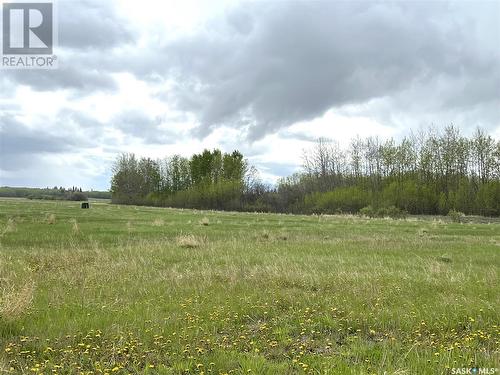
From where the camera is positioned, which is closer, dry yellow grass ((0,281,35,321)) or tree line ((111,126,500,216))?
dry yellow grass ((0,281,35,321))

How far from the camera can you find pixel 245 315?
28.3ft

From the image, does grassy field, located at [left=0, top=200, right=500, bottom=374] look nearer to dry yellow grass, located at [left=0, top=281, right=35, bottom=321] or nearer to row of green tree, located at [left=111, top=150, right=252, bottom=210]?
dry yellow grass, located at [left=0, top=281, right=35, bottom=321]

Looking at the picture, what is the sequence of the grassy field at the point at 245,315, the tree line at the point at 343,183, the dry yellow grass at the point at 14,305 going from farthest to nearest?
the tree line at the point at 343,183
the dry yellow grass at the point at 14,305
the grassy field at the point at 245,315

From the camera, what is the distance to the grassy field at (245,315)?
6.16 metres

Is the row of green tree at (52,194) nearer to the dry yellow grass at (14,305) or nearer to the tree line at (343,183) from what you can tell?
the tree line at (343,183)

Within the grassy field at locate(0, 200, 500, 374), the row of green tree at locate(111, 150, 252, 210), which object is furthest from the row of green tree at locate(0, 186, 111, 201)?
the grassy field at locate(0, 200, 500, 374)

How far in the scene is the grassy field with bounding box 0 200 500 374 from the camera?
616 centimetres

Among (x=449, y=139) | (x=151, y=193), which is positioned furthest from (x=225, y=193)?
(x=449, y=139)

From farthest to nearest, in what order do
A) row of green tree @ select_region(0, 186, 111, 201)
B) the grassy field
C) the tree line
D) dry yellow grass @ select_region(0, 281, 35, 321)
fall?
1. row of green tree @ select_region(0, 186, 111, 201)
2. the tree line
3. dry yellow grass @ select_region(0, 281, 35, 321)
4. the grassy field

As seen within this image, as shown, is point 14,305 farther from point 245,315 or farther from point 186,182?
point 186,182

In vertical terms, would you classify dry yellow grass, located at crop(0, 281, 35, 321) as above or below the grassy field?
above

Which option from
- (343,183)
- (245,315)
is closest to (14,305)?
(245,315)

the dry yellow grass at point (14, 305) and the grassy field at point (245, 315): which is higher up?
the dry yellow grass at point (14, 305)

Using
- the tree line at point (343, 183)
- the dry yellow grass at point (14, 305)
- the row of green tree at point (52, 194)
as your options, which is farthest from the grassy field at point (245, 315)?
the row of green tree at point (52, 194)
